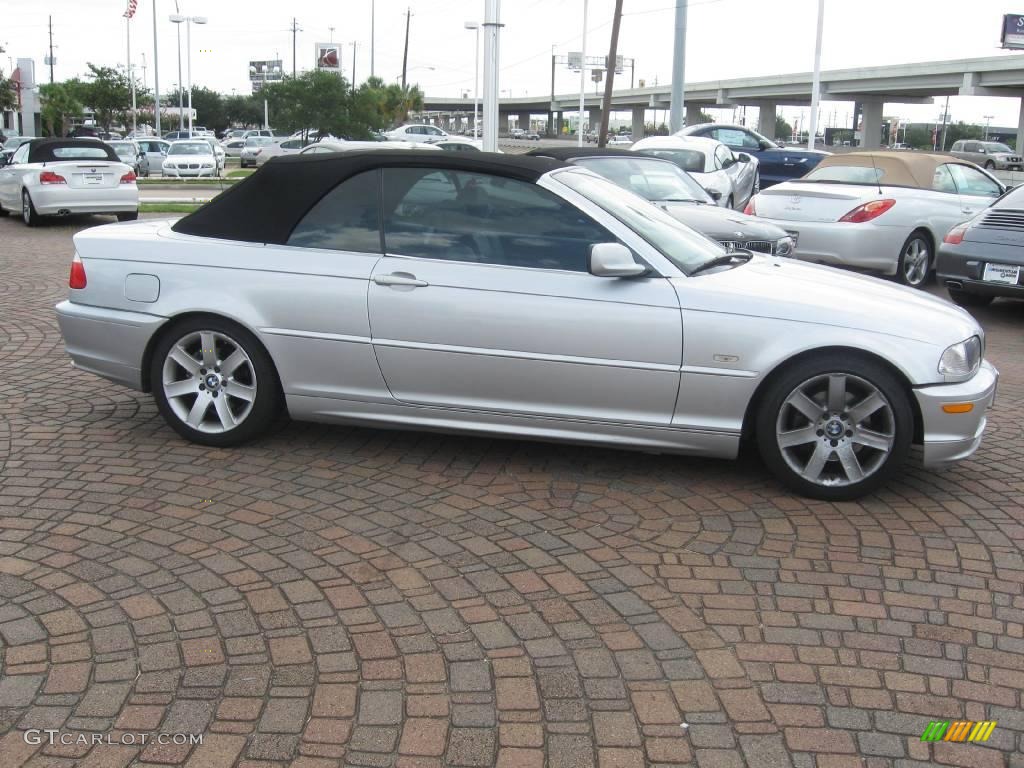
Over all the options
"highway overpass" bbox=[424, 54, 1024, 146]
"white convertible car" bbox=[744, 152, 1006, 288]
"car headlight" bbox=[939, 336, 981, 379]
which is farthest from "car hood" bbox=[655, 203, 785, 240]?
"highway overpass" bbox=[424, 54, 1024, 146]

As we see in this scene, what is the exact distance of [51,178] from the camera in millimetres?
16609

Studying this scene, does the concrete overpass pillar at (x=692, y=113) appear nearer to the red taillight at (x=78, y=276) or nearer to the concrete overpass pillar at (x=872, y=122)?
the concrete overpass pillar at (x=872, y=122)

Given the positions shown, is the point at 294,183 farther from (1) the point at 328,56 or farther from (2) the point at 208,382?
(1) the point at 328,56

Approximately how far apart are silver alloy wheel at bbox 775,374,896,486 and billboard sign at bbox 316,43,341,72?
72.0 metres

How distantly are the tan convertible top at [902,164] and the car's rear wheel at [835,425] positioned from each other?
8.77 m

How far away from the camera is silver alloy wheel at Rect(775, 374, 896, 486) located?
4.94 m

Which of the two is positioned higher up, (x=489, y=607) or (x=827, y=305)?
(x=827, y=305)

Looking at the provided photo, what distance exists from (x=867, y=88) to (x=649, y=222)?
247ft

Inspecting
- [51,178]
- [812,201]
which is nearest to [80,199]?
[51,178]

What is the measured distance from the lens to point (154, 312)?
5.57 metres

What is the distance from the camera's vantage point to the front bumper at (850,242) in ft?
39.5

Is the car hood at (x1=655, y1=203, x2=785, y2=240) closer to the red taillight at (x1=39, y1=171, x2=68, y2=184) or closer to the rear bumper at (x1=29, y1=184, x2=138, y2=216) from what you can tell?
the rear bumper at (x1=29, y1=184, x2=138, y2=216)

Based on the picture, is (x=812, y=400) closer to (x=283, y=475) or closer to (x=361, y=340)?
(x=361, y=340)

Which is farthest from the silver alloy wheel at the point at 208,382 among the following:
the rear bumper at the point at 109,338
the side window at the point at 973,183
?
the side window at the point at 973,183
